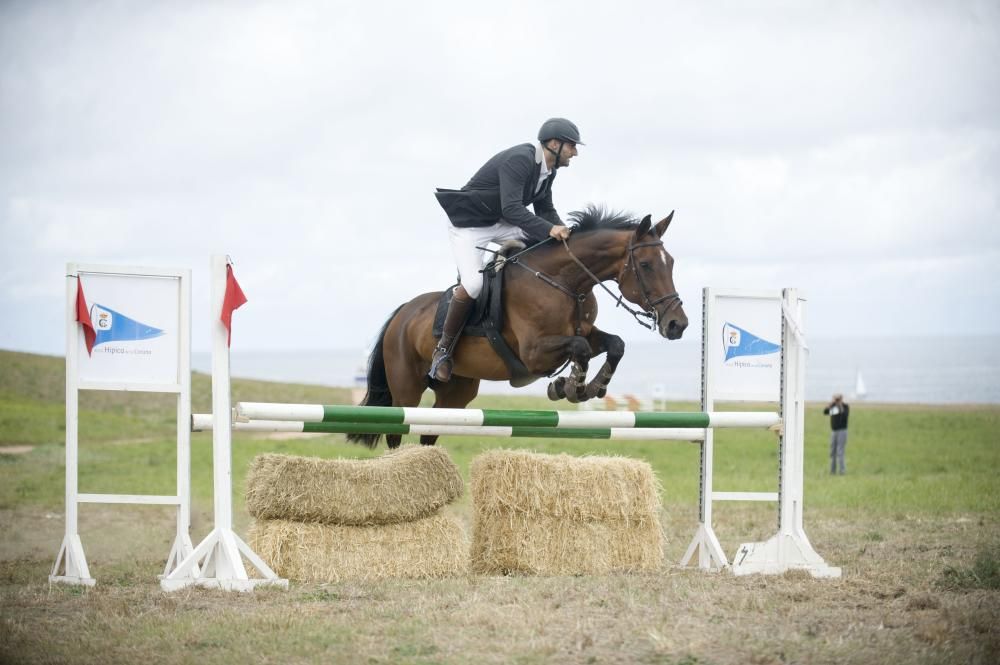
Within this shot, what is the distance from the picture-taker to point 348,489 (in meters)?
5.36

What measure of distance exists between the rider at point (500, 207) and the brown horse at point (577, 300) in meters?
0.16

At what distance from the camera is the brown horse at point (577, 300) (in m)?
5.74

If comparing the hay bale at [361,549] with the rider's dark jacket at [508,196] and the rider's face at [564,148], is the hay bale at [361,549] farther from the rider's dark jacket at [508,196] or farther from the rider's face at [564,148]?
the rider's face at [564,148]

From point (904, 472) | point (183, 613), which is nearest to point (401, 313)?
point (183, 613)

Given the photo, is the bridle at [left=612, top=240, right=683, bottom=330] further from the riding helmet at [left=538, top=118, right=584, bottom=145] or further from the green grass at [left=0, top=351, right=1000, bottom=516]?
the green grass at [left=0, top=351, right=1000, bottom=516]

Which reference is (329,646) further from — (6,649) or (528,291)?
(528,291)

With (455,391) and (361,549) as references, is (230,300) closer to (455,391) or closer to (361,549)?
(361,549)

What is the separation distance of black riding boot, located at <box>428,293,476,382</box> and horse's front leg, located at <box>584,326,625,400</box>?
775mm

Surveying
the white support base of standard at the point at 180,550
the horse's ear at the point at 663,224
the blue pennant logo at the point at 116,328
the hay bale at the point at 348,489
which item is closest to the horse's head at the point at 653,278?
the horse's ear at the point at 663,224

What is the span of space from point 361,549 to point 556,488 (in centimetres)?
111

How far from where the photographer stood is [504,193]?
6.01 m

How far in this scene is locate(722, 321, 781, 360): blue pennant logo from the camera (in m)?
5.95

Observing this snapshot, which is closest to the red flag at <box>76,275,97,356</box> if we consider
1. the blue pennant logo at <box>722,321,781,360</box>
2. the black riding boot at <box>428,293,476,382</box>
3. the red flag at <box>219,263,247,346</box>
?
the red flag at <box>219,263,247,346</box>

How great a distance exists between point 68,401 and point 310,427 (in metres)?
1.22
